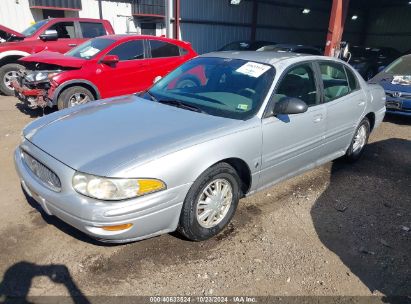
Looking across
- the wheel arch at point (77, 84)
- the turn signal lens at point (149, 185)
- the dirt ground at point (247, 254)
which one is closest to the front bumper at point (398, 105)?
the dirt ground at point (247, 254)

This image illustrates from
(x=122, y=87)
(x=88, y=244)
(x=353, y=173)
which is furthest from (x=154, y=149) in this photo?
(x=122, y=87)

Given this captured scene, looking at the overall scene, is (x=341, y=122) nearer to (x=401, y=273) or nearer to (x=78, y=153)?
(x=401, y=273)

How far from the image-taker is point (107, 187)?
2430 millimetres

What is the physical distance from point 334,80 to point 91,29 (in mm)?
7269

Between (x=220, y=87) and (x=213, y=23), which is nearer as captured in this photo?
(x=220, y=87)

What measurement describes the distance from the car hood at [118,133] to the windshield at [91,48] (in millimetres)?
3509

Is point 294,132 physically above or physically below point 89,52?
below

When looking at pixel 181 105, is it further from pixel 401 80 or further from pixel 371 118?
pixel 401 80

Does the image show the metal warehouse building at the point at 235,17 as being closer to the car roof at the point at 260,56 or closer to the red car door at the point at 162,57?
the red car door at the point at 162,57

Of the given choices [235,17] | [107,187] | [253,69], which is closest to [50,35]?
[253,69]

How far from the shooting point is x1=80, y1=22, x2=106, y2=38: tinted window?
9.30m

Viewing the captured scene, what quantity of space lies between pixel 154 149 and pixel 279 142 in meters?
1.35

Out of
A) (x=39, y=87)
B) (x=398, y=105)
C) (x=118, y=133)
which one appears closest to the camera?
(x=118, y=133)

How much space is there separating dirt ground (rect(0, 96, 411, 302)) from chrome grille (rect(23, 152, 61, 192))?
1.96 ft
